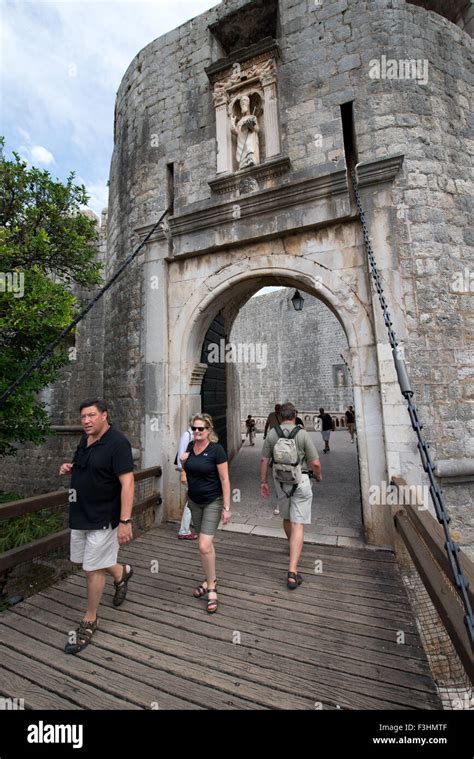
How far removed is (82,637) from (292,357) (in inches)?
759

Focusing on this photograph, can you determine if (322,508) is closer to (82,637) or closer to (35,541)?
(82,637)

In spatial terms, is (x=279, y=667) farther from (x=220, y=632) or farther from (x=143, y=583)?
(x=143, y=583)

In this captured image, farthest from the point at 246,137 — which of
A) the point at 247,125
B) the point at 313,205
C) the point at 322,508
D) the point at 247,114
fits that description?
the point at 322,508

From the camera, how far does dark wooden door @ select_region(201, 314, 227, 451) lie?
18.7ft

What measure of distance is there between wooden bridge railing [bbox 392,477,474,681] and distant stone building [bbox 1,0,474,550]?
879 mm

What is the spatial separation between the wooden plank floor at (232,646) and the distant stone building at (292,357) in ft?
53.8

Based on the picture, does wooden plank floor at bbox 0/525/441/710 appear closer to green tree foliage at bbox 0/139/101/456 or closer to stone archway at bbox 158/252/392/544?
stone archway at bbox 158/252/392/544

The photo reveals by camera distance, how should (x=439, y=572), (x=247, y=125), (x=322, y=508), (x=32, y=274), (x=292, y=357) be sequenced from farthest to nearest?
(x=292, y=357)
(x=322, y=508)
(x=247, y=125)
(x=32, y=274)
(x=439, y=572)

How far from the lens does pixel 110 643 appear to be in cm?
238

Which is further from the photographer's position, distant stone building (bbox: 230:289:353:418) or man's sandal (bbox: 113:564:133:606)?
distant stone building (bbox: 230:289:353:418)

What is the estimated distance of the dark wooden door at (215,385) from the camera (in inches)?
224

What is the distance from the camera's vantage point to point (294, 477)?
10.1 feet

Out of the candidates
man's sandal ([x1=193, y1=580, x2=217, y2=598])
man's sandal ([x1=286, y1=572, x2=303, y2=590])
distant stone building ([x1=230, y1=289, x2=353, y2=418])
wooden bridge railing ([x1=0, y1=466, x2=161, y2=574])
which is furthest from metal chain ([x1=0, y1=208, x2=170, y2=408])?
distant stone building ([x1=230, y1=289, x2=353, y2=418])

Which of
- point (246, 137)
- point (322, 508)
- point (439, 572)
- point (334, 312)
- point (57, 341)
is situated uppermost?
point (246, 137)
